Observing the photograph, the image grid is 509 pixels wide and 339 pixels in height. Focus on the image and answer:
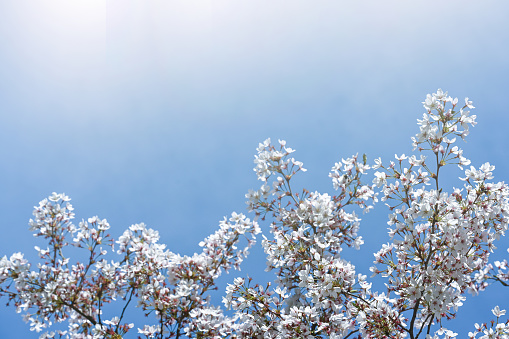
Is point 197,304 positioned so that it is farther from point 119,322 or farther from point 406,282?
point 406,282

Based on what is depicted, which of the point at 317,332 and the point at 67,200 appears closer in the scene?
the point at 317,332

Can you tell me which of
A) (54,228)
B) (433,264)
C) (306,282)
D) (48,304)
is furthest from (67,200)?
(433,264)

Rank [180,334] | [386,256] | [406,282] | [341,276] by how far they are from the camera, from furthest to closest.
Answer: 1. [180,334]
2. [386,256]
3. [406,282]
4. [341,276]

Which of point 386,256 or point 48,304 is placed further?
point 48,304

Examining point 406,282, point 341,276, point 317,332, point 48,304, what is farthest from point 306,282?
point 48,304

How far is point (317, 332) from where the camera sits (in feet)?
22.8

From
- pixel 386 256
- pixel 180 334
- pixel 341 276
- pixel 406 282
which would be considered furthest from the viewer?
pixel 180 334

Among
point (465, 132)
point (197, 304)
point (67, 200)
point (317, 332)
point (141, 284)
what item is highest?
point (67, 200)

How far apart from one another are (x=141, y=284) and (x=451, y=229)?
23.8ft

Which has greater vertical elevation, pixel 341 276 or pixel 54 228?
pixel 54 228

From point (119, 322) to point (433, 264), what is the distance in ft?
24.6

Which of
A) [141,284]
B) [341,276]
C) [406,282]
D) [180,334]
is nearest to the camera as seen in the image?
[341,276]

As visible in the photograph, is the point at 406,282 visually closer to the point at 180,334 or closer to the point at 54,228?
the point at 180,334

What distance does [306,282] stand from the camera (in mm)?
6664
